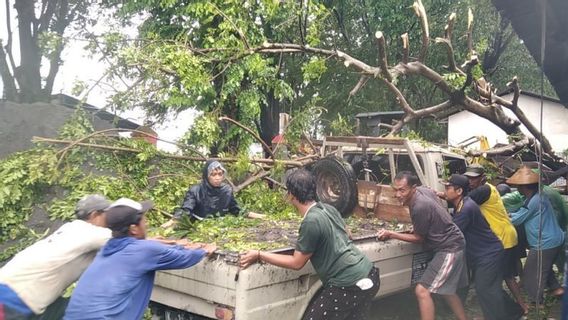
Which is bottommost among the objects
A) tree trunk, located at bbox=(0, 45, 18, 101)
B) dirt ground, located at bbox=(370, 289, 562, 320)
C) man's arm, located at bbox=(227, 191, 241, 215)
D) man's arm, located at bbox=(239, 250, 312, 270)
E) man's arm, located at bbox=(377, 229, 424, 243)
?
dirt ground, located at bbox=(370, 289, 562, 320)

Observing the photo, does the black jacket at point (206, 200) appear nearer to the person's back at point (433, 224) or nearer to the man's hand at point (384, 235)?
the man's hand at point (384, 235)

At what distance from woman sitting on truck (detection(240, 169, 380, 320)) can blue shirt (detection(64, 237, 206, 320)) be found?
738 millimetres

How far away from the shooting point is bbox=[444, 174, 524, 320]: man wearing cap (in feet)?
16.5

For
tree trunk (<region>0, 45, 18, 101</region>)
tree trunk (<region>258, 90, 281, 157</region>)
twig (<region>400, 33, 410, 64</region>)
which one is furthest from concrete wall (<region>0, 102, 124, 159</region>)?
tree trunk (<region>0, 45, 18, 101</region>)

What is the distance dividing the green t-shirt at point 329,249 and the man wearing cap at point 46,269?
1.31m

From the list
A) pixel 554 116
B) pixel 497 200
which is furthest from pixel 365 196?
pixel 554 116

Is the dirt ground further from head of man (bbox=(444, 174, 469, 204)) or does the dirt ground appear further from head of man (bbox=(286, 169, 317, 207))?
head of man (bbox=(286, 169, 317, 207))

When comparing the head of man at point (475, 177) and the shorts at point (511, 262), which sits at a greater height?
the head of man at point (475, 177)

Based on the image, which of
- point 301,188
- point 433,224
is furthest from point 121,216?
point 433,224

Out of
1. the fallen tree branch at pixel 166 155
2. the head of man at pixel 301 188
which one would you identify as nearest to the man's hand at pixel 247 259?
the head of man at pixel 301 188

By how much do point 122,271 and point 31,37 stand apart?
1835 centimetres

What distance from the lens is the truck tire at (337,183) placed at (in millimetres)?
5941

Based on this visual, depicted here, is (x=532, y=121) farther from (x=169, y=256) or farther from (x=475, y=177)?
(x=169, y=256)

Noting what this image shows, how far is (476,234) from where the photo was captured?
5.16 metres
